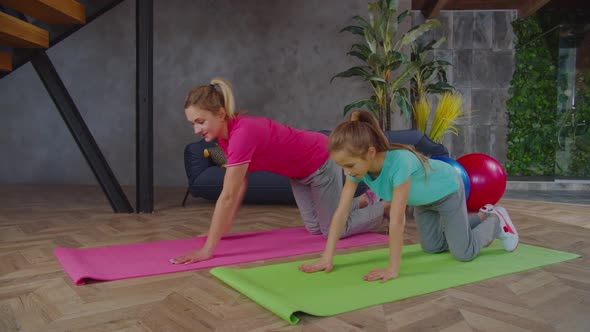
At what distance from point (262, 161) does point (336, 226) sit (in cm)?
59

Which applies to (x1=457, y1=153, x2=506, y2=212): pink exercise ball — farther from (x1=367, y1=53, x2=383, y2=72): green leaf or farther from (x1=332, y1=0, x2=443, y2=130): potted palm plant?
(x1=367, y1=53, x2=383, y2=72): green leaf

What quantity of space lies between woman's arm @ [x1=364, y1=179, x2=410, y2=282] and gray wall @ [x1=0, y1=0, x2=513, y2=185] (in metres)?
4.30

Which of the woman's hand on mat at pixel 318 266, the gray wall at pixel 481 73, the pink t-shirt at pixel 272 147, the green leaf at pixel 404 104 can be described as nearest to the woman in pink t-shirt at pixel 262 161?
the pink t-shirt at pixel 272 147

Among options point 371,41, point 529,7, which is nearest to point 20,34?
point 371,41

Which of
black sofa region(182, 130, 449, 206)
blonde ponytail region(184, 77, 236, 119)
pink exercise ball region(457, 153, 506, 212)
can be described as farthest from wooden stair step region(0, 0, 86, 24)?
pink exercise ball region(457, 153, 506, 212)

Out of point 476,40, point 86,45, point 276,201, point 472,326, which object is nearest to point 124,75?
point 86,45

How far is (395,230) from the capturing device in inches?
65.6

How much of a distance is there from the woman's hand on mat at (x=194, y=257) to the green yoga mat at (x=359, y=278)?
21 centimetres

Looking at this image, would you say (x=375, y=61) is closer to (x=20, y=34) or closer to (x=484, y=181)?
(x=484, y=181)

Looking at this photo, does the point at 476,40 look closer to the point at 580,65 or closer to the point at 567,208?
the point at 580,65

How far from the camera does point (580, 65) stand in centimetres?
569

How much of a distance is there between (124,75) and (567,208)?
213 inches

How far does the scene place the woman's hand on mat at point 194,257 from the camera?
2004mm

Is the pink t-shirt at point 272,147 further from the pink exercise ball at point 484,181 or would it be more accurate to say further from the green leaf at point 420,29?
the green leaf at point 420,29
